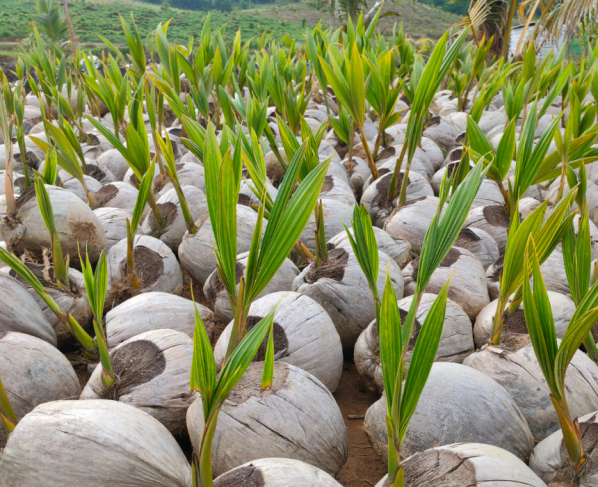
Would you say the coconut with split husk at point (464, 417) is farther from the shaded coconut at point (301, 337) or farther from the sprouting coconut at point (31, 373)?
the sprouting coconut at point (31, 373)

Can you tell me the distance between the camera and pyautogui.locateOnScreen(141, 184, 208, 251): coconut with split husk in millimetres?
1948

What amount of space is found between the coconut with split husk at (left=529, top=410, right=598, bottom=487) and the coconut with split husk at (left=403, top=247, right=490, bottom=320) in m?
0.59

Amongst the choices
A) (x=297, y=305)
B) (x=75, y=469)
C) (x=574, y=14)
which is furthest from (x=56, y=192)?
(x=574, y=14)

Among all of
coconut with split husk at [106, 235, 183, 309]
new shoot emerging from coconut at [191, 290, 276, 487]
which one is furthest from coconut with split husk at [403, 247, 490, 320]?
new shoot emerging from coconut at [191, 290, 276, 487]

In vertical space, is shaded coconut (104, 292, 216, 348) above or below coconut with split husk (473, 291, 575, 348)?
below

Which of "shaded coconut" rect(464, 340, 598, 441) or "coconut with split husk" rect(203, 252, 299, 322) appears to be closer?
"shaded coconut" rect(464, 340, 598, 441)

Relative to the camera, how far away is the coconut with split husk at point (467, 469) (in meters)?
0.76

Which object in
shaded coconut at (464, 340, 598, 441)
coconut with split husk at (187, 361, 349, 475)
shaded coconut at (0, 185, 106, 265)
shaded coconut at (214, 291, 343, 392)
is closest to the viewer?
coconut with split husk at (187, 361, 349, 475)

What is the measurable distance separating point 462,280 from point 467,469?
83 cm

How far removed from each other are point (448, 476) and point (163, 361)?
0.68 meters

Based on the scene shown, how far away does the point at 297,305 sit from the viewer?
1259 millimetres

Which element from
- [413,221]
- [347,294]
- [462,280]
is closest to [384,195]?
[413,221]

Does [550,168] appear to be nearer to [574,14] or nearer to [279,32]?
[574,14]

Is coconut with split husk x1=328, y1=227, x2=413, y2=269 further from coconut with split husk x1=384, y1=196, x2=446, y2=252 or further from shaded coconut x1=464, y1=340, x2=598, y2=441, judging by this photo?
shaded coconut x1=464, y1=340, x2=598, y2=441
